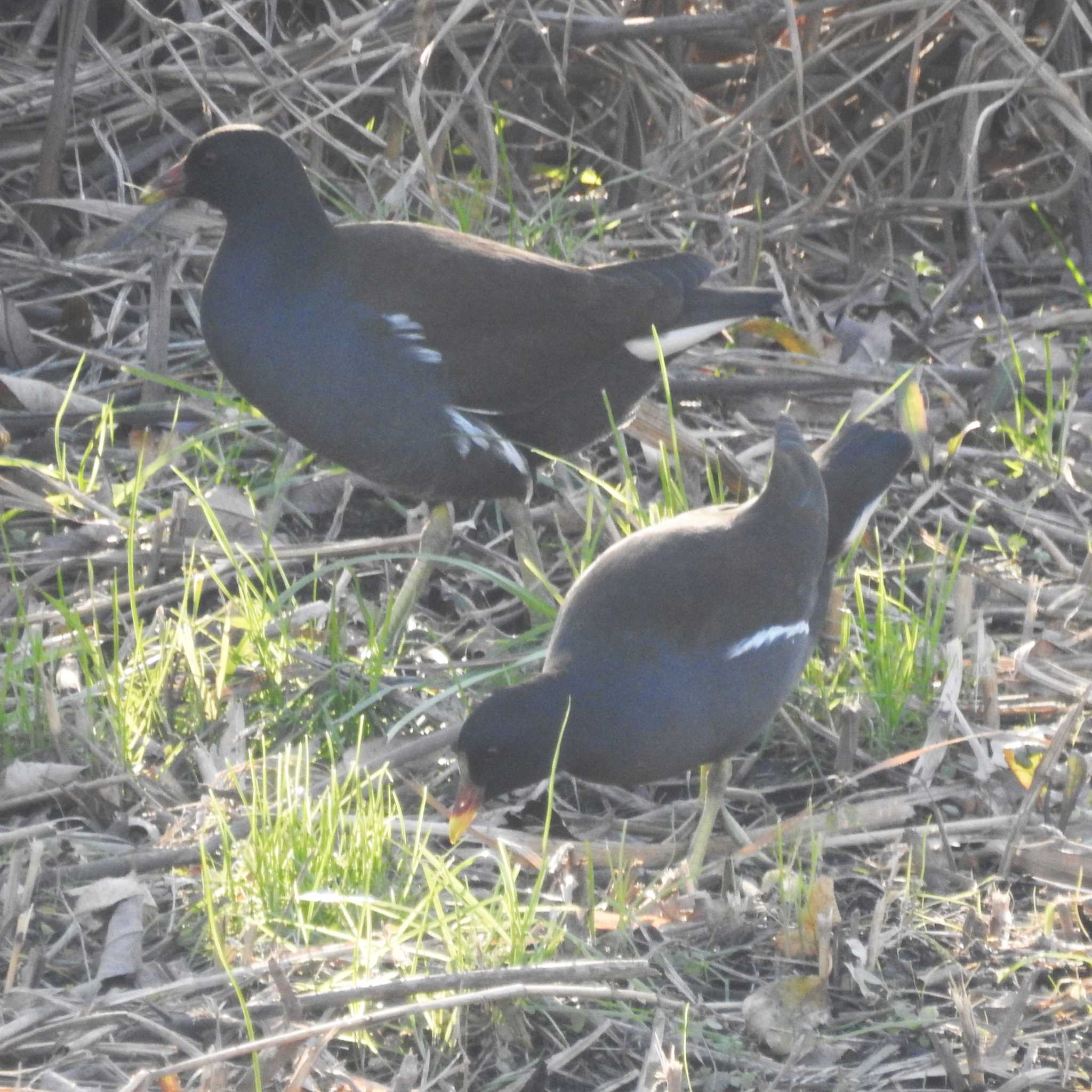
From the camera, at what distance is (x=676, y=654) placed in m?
3.32

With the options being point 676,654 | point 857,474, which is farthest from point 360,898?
point 857,474

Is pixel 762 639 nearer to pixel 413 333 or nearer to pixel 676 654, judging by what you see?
pixel 676 654

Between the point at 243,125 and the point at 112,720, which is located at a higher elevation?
the point at 243,125

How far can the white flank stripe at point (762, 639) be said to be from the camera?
11.0 feet

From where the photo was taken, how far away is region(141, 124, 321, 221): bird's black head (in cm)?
427

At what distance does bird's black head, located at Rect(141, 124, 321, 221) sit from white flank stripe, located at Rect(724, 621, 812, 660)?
1.69 meters

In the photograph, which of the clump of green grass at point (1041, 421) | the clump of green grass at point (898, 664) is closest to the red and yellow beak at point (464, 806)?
the clump of green grass at point (898, 664)

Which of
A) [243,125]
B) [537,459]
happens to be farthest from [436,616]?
[243,125]

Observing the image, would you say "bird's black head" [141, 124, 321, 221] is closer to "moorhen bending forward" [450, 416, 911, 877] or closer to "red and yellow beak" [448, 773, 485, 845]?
"moorhen bending forward" [450, 416, 911, 877]

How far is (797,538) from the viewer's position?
352 centimetres

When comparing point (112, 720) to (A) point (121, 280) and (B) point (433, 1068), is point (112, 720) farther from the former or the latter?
(A) point (121, 280)

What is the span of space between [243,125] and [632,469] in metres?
1.41

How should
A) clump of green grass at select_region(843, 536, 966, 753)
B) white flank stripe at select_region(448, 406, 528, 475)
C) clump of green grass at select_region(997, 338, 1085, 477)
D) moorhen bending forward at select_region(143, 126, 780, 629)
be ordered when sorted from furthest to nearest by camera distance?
1. clump of green grass at select_region(997, 338, 1085, 477)
2. white flank stripe at select_region(448, 406, 528, 475)
3. moorhen bending forward at select_region(143, 126, 780, 629)
4. clump of green grass at select_region(843, 536, 966, 753)

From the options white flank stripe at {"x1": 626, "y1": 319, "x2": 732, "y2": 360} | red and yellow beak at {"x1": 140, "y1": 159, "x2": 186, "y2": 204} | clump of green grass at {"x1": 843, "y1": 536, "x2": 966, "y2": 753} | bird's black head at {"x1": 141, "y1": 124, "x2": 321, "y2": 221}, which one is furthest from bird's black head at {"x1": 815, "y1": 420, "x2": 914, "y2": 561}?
red and yellow beak at {"x1": 140, "y1": 159, "x2": 186, "y2": 204}
